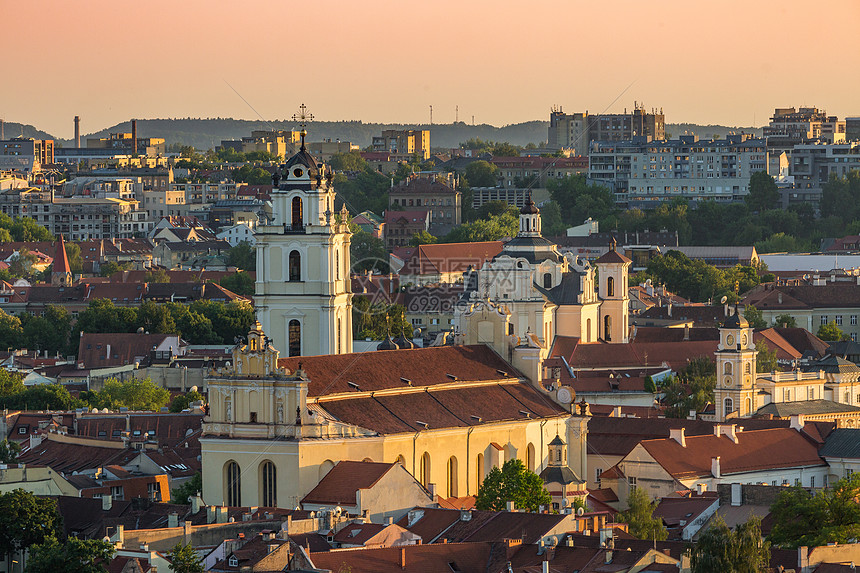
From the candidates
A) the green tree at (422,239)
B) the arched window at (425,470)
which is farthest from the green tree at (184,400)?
the green tree at (422,239)

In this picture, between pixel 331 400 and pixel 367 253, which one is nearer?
pixel 331 400

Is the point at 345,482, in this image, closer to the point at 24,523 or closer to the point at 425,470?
the point at 425,470

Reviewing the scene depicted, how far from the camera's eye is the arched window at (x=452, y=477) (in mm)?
65875

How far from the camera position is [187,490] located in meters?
63.8

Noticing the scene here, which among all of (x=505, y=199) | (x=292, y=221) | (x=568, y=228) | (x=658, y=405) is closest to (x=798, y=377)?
(x=658, y=405)

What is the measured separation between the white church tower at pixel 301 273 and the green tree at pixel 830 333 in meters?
46.5

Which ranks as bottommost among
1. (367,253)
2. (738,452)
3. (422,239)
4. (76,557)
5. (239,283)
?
(76,557)

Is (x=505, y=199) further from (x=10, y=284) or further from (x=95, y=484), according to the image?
(x=95, y=484)

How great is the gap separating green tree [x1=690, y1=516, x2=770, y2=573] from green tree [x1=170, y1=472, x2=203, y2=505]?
54.4 ft

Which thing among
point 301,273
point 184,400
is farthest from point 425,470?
point 184,400

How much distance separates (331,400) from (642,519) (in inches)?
338

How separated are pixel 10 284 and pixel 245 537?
94.8 m

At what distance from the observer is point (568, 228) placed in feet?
595

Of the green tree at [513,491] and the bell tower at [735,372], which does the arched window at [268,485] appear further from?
the bell tower at [735,372]
